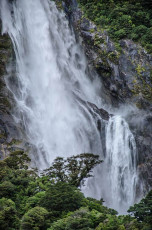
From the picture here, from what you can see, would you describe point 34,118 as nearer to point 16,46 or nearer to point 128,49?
point 16,46

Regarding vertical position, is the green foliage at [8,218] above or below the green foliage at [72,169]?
below

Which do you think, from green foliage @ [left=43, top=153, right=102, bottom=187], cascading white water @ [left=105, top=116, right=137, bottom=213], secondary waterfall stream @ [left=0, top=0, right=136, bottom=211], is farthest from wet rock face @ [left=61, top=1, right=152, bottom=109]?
green foliage @ [left=43, top=153, right=102, bottom=187]

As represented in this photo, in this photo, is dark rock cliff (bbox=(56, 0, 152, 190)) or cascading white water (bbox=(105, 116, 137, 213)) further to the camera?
dark rock cliff (bbox=(56, 0, 152, 190))

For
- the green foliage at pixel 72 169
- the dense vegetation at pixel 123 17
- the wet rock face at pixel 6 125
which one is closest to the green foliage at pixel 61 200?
the green foliage at pixel 72 169

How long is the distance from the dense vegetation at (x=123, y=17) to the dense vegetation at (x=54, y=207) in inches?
867

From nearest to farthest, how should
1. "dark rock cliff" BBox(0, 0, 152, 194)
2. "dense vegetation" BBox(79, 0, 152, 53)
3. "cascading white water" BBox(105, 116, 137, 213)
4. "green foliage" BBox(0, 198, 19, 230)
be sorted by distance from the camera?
"green foliage" BBox(0, 198, 19, 230), "cascading white water" BBox(105, 116, 137, 213), "dark rock cliff" BBox(0, 0, 152, 194), "dense vegetation" BBox(79, 0, 152, 53)

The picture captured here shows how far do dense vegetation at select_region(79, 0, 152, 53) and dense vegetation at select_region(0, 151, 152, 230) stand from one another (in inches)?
867

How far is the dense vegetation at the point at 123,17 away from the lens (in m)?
42.9

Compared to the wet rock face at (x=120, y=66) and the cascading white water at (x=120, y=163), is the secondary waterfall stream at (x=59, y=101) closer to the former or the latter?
the cascading white water at (x=120, y=163)

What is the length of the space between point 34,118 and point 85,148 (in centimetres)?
609

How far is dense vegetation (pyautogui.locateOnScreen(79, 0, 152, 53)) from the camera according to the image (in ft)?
141

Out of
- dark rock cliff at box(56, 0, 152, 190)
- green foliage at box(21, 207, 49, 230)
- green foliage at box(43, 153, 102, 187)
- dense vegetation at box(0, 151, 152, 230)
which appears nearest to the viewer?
dense vegetation at box(0, 151, 152, 230)

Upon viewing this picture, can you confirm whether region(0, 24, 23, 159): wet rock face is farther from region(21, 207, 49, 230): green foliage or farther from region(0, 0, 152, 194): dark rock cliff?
region(21, 207, 49, 230): green foliage

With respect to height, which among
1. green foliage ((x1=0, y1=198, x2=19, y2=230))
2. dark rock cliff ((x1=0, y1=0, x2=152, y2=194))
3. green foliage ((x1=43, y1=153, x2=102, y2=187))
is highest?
dark rock cliff ((x1=0, y1=0, x2=152, y2=194))
